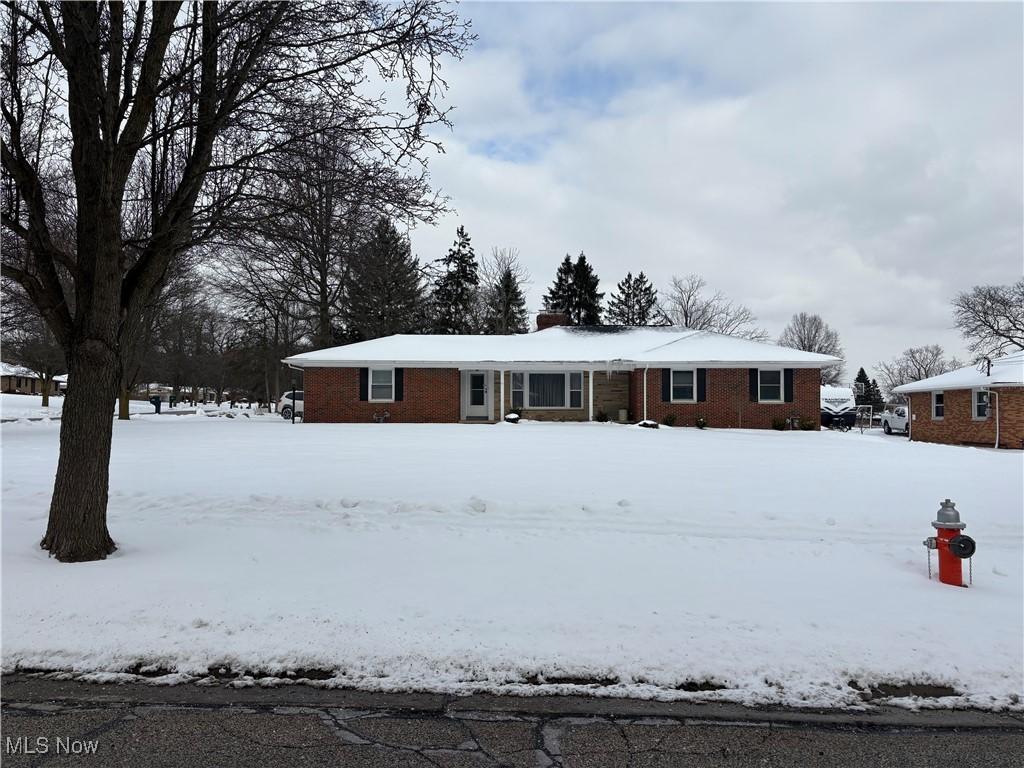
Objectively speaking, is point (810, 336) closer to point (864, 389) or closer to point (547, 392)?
point (864, 389)

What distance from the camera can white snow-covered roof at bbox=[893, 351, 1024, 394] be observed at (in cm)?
2275

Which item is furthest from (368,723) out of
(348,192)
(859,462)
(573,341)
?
(573,341)

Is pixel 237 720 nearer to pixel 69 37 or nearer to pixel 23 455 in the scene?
pixel 69 37

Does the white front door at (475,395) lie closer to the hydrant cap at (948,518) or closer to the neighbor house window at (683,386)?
the neighbor house window at (683,386)

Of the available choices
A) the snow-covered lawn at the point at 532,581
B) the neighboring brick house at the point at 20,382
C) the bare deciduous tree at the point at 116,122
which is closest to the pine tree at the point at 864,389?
the snow-covered lawn at the point at 532,581

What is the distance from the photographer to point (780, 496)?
8859 millimetres

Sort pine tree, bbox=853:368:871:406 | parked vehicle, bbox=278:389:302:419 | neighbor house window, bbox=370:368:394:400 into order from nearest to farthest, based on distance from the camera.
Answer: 1. neighbor house window, bbox=370:368:394:400
2. parked vehicle, bbox=278:389:302:419
3. pine tree, bbox=853:368:871:406

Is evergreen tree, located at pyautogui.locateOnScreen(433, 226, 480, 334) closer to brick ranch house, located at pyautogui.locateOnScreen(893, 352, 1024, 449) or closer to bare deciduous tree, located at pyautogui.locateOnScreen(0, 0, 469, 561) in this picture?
brick ranch house, located at pyautogui.locateOnScreen(893, 352, 1024, 449)

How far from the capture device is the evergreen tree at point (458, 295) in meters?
45.7

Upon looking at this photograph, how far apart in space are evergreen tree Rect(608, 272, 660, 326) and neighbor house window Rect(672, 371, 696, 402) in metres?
30.8

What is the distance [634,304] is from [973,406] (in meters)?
32.6

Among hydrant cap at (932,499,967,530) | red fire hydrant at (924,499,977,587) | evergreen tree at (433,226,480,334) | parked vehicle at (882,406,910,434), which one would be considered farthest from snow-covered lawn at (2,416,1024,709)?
evergreen tree at (433,226,480,334)

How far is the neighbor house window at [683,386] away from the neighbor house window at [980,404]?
11583 millimetres

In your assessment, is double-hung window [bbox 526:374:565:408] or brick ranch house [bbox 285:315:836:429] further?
double-hung window [bbox 526:374:565:408]
